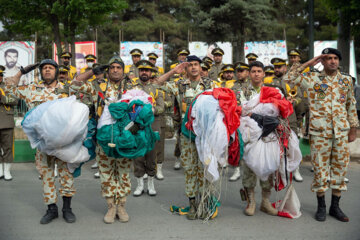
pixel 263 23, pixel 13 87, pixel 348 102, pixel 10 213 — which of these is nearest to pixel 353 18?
pixel 263 23

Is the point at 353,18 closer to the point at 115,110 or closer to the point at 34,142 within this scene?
the point at 115,110

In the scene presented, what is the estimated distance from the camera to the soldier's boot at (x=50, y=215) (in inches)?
188

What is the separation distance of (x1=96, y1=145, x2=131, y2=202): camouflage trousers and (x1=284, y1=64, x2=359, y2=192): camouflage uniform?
2.54 meters

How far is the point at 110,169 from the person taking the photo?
16.0 ft

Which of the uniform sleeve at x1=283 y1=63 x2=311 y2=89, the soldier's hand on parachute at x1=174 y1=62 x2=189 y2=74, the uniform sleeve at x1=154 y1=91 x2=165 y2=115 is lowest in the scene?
the uniform sleeve at x1=154 y1=91 x2=165 y2=115

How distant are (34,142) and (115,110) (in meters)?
1.09

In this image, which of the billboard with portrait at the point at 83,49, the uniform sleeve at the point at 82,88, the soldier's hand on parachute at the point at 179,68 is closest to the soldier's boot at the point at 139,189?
the uniform sleeve at the point at 82,88

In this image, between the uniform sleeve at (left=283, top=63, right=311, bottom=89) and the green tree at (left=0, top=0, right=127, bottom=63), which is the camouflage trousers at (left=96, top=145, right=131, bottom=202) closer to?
the uniform sleeve at (left=283, top=63, right=311, bottom=89)

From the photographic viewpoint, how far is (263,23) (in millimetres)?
12703

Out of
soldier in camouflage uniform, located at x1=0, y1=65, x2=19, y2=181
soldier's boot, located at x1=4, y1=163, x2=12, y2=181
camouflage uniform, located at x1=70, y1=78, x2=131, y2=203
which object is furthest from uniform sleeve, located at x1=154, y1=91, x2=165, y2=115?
soldier's boot, located at x1=4, y1=163, x2=12, y2=181

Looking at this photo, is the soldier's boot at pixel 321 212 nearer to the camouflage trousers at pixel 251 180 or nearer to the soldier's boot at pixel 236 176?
the camouflage trousers at pixel 251 180

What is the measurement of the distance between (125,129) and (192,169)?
42.7 inches

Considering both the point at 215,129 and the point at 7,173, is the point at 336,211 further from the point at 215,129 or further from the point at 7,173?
the point at 7,173

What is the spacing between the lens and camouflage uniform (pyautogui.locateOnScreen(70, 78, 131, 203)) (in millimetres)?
4836
